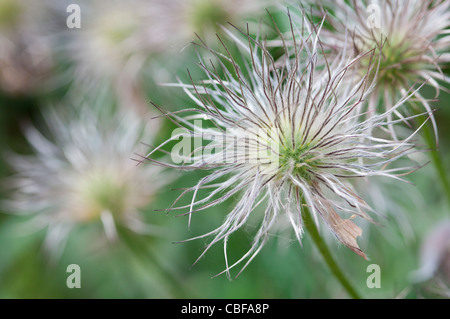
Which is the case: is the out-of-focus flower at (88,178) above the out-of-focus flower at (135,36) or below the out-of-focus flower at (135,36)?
below

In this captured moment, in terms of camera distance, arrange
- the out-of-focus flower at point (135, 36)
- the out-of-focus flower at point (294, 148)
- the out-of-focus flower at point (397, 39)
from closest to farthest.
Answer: the out-of-focus flower at point (294, 148) → the out-of-focus flower at point (397, 39) → the out-of-focus flower at point (135, 36)

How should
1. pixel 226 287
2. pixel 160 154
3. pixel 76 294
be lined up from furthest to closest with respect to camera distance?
pixel 76 294
pixel 160 154
pixel 226 287

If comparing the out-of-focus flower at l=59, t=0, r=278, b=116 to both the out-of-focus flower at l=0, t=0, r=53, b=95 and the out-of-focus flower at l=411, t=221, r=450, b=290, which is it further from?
A: the out-of-focus flower at l=411, t=221, r=450, b=290

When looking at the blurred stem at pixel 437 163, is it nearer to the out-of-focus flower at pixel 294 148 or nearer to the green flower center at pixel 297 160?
the out-of-focus flower at pixel 294 148

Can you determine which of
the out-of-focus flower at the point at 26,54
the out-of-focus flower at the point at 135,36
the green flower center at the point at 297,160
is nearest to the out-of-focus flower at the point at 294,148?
the green flower center at the point at 297,160

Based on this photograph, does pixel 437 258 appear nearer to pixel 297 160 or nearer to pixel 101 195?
pixel 297 160

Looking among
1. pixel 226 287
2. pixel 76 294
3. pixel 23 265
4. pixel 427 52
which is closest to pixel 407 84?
pixel 427 52
